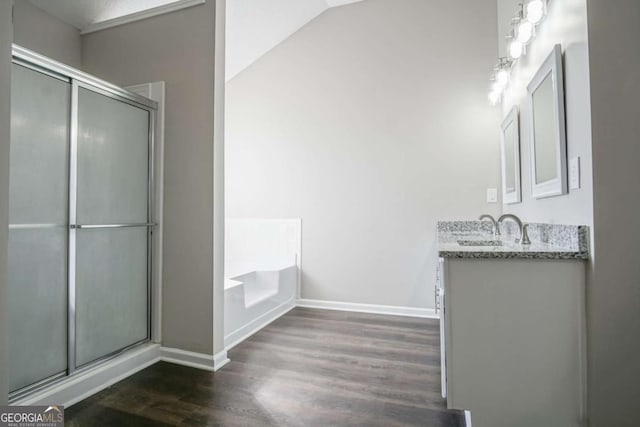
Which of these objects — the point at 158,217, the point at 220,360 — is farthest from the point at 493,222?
the point at 158,217

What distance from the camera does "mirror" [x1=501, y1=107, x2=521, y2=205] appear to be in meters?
2.40

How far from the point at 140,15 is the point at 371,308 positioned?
322cm

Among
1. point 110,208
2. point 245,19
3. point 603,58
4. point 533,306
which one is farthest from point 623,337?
point 245,19

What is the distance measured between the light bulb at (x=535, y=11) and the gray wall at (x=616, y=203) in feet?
1.66

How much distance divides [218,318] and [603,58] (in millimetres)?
2396

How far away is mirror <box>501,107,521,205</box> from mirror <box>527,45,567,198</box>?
368 mm

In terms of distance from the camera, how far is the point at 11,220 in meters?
1.58

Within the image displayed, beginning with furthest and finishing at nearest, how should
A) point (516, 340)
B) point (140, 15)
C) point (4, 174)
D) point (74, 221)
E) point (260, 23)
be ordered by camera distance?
point (260, 23) < point (140, 15) < point (74, 221) < point (516, 340) < point (4, 174)

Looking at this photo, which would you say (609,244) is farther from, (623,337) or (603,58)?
(603,58)

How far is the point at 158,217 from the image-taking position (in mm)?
2357

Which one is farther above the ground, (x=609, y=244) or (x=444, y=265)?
(x=609, y=244)

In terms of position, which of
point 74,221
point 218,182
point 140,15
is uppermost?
point 140,15

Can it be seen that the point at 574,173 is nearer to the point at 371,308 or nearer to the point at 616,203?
the point at 616,203

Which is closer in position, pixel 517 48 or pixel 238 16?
pixel 517 48
